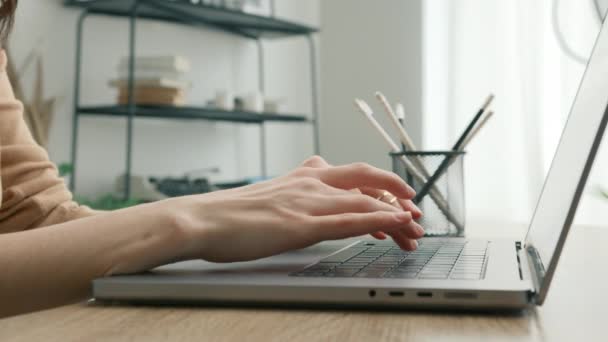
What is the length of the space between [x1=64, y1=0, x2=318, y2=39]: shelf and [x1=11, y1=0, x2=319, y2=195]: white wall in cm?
5

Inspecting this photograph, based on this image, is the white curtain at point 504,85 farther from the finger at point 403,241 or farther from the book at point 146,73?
the finger at point 403,241

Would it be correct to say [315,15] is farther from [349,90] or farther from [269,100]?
[269,100]

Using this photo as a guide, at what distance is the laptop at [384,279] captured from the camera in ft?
1.57

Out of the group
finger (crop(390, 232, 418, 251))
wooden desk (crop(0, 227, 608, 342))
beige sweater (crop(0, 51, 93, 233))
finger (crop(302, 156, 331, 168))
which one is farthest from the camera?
beige sweater (crop(0, 51, 93, 233))

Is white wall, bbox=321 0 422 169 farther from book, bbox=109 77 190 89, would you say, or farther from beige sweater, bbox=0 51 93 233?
beige sweater, bbox=0 51 93 233

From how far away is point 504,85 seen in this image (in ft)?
11.1

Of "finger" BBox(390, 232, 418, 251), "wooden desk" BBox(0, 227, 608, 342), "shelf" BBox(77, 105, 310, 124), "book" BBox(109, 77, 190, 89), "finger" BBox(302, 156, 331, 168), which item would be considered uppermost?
"book" BBox(109, 77, 190, 89)

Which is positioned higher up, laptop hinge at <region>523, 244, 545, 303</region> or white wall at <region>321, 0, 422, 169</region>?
white wall at <region>321, 0, 422, 169</region>

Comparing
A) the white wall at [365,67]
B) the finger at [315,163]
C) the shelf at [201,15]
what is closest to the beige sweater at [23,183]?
the finger at [315,163]

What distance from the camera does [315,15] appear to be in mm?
3881

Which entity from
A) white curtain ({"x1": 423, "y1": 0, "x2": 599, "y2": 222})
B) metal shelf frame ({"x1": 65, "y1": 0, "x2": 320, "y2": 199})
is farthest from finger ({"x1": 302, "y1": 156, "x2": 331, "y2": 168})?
white curtain ({"x1": 423, "y1": 0, "x2": 599, "y2": 222})

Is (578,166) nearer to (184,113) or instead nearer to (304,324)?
(304,324)

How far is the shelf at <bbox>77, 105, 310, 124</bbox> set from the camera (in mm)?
2504

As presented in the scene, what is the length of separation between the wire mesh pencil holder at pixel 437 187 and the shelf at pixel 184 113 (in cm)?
159
